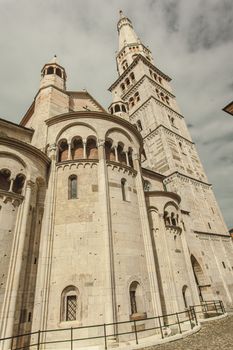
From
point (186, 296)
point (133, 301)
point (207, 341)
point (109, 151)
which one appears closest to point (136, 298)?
point (133, 301)

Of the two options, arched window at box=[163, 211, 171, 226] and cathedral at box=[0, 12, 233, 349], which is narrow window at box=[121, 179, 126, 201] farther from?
arched window at box=[163, 211, 171, 226]

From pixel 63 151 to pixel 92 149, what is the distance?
216 centimetres

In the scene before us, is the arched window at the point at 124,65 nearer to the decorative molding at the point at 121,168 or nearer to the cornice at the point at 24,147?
the decorative molding at the point at 121,168

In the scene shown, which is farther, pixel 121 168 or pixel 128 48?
pixel 128 48

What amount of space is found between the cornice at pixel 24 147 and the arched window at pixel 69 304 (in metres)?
8.12

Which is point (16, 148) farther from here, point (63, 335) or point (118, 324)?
point (118, 324)

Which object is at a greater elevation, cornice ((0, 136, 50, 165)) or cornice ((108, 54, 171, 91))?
cornice ((108, 54, 171, 91))

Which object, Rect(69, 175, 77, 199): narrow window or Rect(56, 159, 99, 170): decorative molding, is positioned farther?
Rect(56, 159, 99, 170): decorative molding

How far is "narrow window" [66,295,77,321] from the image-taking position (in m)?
10.4

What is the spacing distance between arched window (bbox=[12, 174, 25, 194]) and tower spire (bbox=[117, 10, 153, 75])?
45.3m

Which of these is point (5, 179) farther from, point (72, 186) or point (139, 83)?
point (139, 83)

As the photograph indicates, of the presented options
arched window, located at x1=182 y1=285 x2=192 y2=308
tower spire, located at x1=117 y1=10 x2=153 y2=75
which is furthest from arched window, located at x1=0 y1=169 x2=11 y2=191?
tower spire, located at x1=117 y1=10 x2=153 y2=75

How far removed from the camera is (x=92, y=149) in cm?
1581

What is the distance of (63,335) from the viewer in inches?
389
